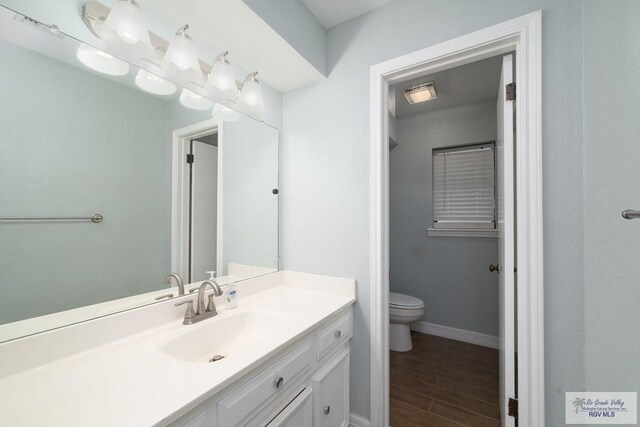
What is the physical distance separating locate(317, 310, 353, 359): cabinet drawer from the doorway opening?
822 millimetres

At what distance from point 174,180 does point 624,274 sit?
1721mm

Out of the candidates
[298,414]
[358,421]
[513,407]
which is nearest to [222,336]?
[298,414]

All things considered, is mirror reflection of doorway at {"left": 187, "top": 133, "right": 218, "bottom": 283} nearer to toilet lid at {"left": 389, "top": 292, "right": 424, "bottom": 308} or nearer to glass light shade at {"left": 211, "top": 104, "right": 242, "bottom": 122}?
glass light shade at {"left": 211, "top": 104, "right": 242, "bottom": 122}

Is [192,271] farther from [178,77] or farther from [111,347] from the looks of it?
[178,77]

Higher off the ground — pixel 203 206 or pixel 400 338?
pixel 203 206

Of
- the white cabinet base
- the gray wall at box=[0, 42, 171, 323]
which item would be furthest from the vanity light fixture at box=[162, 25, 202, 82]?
the white cabinet base

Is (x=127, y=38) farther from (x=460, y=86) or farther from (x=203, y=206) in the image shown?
(x=460, y=86)

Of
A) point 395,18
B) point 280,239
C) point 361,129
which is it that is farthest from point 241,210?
point 395,18

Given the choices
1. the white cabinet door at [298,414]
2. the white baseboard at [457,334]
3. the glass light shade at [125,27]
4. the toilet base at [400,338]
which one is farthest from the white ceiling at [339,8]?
the white baseboard at [457,334]

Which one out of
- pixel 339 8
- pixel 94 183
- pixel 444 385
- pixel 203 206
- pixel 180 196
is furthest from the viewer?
pixel 444 385

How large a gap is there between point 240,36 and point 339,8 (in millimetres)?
618

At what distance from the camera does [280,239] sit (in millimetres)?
1727

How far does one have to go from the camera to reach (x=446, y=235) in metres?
2.58

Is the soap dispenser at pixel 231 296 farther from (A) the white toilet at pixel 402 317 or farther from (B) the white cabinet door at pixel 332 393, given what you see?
(A) the white toilet at pixel 402 317
